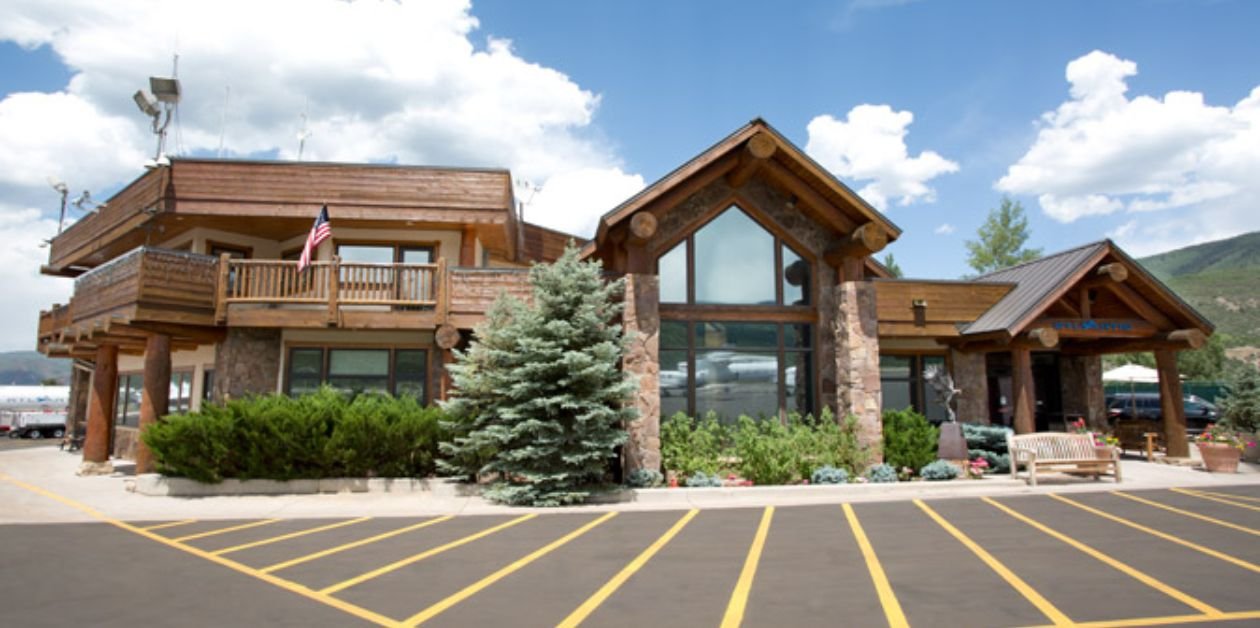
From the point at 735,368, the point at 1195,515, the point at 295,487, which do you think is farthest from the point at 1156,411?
the point at 295,487

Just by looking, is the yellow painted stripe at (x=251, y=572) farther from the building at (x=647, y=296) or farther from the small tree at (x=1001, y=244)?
the small tree at (x=1001, y=244)

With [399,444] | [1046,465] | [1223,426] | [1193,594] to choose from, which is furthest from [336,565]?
[1223,426]

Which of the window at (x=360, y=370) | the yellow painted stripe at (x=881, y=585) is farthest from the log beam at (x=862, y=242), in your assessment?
the window at (x=360, y=370)

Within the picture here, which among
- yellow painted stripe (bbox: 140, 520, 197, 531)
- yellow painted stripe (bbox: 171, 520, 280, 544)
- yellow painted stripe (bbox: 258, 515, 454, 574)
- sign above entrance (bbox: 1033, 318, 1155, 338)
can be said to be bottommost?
yellow painted stripe (bbox: 140, 520, 197, 531)

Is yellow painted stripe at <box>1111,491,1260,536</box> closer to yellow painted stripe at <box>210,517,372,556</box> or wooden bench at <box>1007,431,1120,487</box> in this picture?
wooden bench at <box>1007,431,1120,487</box>

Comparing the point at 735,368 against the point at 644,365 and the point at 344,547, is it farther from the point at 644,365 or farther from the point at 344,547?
the point at 344,547

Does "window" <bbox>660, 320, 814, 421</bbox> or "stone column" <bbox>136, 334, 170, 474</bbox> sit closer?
"stone column" <bbox>136, 334, 170, 474</bbox>

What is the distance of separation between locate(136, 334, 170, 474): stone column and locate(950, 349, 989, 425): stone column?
18.8 m

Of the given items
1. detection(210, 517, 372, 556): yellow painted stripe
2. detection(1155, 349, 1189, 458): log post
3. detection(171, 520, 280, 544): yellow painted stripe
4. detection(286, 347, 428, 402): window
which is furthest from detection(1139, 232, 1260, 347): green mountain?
detection(171, 520, 280, 544): yellow painted stripe

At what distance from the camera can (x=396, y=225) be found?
56.0 ft

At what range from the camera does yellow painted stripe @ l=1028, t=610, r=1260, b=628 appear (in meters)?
5.25

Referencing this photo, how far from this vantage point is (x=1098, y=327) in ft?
53.0

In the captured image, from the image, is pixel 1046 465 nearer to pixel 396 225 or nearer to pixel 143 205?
pixel 396 225

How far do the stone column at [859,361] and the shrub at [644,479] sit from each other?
4.34 m
